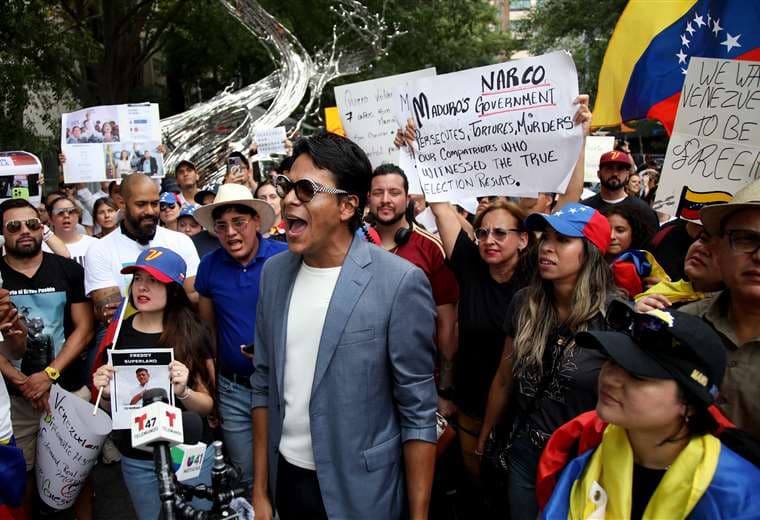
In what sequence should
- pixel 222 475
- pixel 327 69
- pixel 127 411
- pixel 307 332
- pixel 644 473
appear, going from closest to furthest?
pixel 644 473
pixel 222 475
pixel 307 332
pixel 127 411
pixel 327 69

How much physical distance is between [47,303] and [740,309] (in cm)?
388

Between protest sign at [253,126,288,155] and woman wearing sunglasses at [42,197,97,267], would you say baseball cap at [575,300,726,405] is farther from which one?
protest sign at [253,126,288,155]

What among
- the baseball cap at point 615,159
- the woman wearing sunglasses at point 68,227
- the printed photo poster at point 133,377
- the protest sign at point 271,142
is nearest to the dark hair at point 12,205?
the woman wearing sunglasses at point 68,227

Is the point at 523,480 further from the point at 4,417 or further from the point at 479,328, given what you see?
the point at 4,417

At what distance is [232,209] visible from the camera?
393cm

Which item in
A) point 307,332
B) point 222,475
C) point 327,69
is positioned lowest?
point 222,475

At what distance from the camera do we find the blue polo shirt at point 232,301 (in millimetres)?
3719

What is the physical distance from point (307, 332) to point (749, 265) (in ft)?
5.19

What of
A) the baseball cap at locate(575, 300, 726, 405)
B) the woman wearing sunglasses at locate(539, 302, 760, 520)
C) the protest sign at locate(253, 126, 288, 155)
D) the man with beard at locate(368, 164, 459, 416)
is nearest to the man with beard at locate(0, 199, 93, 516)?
the man with beard at locate(368, 164, 459, 416)

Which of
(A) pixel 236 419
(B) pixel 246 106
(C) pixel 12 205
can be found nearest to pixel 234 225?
(A) pixel 236 419

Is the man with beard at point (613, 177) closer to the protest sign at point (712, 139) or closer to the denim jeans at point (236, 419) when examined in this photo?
the protest sign at point (712, 139)

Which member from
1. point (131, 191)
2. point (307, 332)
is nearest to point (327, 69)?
point (131, 191)

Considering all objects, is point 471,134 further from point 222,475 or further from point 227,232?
point 222,475

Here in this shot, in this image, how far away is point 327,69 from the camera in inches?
621
